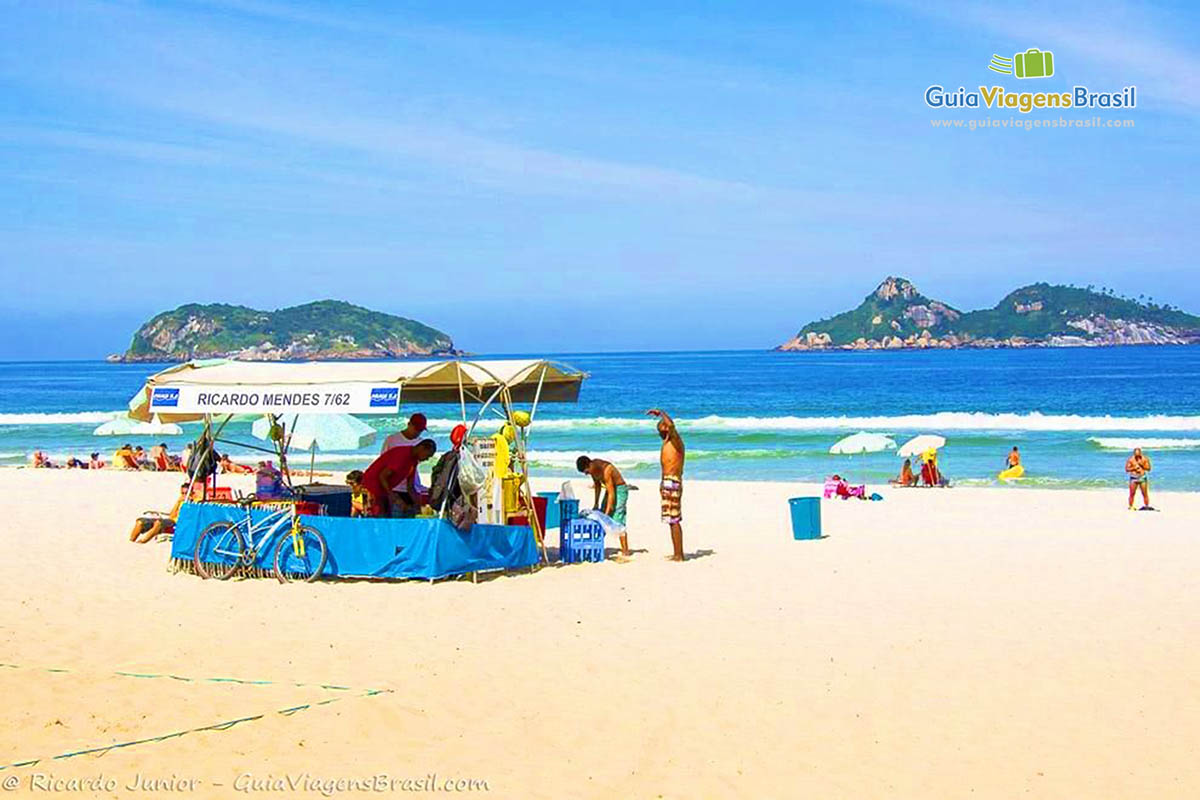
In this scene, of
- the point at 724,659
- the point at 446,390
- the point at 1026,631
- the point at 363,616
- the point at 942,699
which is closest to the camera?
the point at 942,699

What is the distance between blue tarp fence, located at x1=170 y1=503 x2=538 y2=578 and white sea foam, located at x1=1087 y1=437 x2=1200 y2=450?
25812 mm

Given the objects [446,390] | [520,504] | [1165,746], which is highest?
[446,390]

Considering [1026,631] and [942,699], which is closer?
[942,699]

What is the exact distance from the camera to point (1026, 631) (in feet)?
30.2

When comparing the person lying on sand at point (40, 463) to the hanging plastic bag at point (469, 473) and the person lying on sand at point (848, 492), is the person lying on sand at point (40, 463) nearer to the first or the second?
the person lying on sand at point (848, 492)

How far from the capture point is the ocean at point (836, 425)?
2956 centimetres

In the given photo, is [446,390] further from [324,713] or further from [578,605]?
[324,713]

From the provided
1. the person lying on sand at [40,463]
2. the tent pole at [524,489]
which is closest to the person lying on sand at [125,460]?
the person lying on sand at [40,463]

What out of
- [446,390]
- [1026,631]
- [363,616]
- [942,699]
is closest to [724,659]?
[942,699]

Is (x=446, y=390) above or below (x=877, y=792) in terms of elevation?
above

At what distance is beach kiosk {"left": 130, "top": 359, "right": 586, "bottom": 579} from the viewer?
11.1 m

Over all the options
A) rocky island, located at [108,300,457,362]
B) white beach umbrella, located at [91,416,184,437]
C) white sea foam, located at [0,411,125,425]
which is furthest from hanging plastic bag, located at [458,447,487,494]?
rocky island, located at [108,300,457,362]

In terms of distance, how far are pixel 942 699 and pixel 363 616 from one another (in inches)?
183

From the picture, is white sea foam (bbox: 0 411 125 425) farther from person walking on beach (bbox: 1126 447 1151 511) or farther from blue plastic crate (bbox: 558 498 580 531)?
blue plastic crate (bbox: 558 498 580 531)
